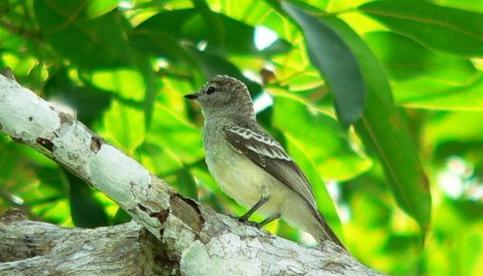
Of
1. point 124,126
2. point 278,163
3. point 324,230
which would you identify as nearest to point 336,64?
point 278,163

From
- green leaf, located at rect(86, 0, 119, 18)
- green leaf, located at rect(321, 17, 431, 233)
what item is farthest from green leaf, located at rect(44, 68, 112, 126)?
green leaf, located at rect(321, 17, 431, 233)

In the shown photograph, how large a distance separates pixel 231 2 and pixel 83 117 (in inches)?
27.7

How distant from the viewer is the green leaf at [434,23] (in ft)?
14.3

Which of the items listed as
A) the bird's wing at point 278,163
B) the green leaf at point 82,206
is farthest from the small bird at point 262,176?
the green leaf at point 82,206

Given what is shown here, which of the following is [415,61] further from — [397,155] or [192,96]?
[192,96]

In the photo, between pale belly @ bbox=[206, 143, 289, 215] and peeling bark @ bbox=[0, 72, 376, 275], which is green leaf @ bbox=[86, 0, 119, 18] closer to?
pale belly @ bbox=[206, 143, 289, 215]

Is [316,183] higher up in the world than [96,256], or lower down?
higher up

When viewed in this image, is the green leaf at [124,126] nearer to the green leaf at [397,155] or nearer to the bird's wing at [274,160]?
the bird's wing at [274,160]

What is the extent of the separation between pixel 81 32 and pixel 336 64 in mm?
993

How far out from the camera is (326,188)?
16.3 feet

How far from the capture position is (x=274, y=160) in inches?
173

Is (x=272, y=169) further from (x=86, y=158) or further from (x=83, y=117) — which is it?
(x=86, y=158)

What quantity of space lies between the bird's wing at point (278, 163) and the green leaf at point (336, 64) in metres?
0.60

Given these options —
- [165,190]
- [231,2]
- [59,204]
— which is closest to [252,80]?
[231,2]
